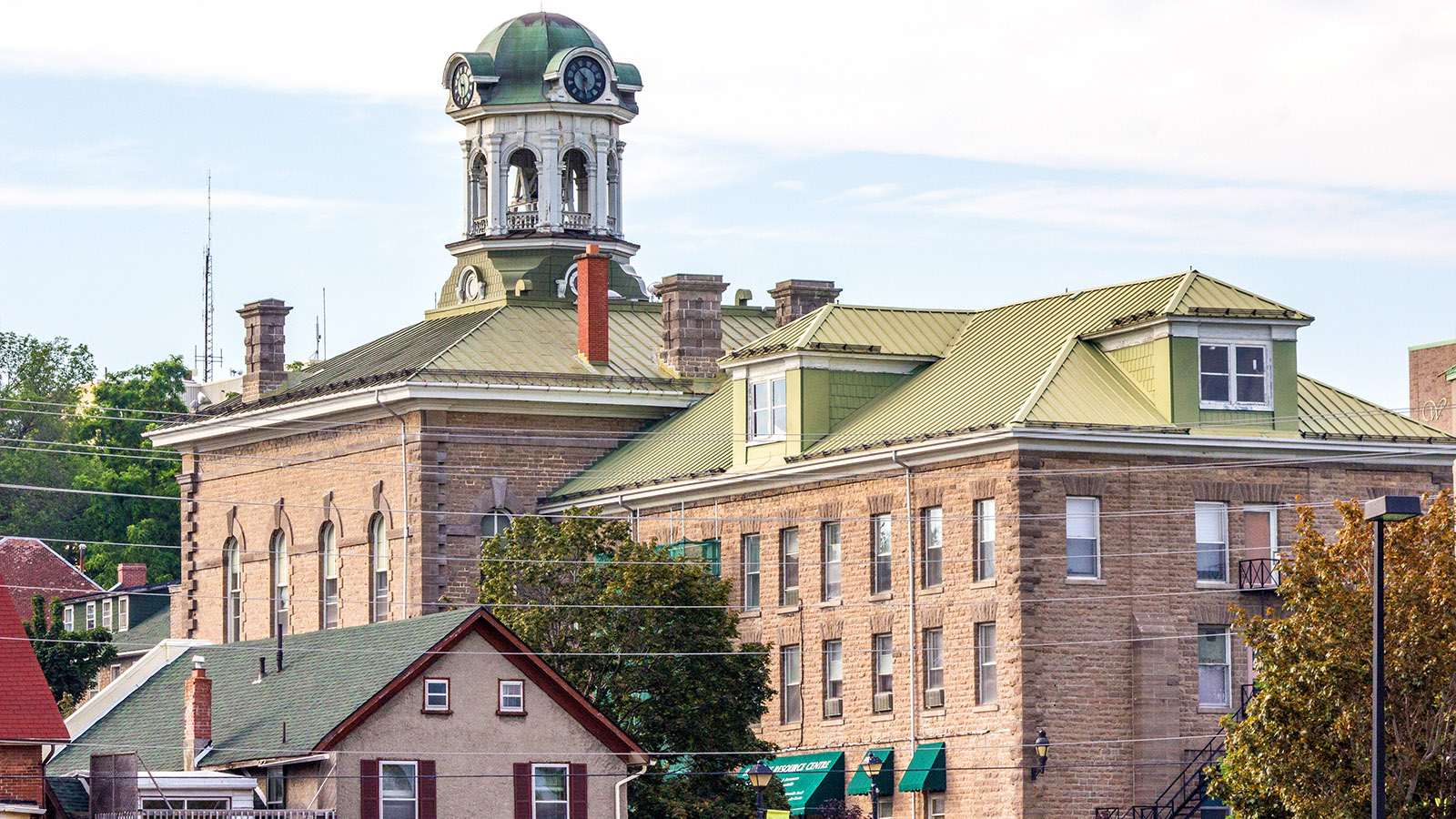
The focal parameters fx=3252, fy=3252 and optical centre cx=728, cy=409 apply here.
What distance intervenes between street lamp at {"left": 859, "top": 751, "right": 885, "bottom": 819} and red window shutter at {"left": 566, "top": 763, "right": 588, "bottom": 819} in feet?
29.9

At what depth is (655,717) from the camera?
221ft

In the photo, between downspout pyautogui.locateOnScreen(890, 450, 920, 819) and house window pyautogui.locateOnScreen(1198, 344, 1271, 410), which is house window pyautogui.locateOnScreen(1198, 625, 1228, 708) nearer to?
house window pyautogui.locateOnScreen(1198, 344, 1271, 410)

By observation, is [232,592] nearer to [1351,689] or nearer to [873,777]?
[873,777]

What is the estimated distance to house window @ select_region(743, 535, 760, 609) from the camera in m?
77.9

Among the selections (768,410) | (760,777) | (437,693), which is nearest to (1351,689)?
(760,777)

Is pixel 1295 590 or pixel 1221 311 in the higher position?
pixel 1221 311

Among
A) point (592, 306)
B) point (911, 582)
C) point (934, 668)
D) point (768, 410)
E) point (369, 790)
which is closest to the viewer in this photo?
point (369, 790)

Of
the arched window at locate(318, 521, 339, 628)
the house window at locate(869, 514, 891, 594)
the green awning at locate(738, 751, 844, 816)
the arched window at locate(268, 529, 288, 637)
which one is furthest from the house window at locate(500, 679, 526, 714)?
the arched window at locate(268, 529, 288, 637)

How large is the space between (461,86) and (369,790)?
122 ft

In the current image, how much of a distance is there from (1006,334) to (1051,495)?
26.7 feet

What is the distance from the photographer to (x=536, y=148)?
9450cm

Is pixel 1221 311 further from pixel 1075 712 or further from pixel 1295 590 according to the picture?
pixel 1295 590

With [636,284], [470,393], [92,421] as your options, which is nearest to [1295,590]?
[470,393]

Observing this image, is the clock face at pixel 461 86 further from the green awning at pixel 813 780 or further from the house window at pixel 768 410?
the green awning at pixel 813 780
